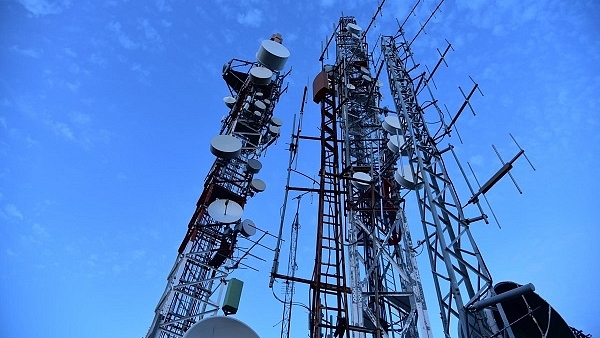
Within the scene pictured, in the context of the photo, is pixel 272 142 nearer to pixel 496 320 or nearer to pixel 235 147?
pixel 235 147

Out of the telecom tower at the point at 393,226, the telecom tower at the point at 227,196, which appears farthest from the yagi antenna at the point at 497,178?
the telecom tower at the point at 227,196

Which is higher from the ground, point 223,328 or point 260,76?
point 260,76

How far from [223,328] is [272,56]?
13.2 meters

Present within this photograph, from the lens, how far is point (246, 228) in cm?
1495

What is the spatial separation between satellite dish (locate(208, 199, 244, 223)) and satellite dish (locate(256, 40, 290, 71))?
7.62m

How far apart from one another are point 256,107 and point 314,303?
11482 mm

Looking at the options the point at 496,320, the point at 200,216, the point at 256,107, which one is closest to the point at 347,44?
the point at 256,107

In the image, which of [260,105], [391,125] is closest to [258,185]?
[260,105]

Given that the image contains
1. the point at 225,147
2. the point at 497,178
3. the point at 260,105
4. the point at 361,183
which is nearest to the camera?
the point at 497,178

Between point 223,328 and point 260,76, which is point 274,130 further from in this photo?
point 223,328

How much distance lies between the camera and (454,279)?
6938 mm

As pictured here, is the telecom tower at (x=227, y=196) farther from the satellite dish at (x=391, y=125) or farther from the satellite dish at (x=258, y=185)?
the satellite dish at (x=391, y=125)

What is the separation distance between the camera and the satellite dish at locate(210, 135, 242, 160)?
1538 centimetres

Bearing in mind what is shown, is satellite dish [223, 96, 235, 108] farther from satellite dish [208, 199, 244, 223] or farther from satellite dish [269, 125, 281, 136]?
satellite dish [208, 199, 244, 223]
